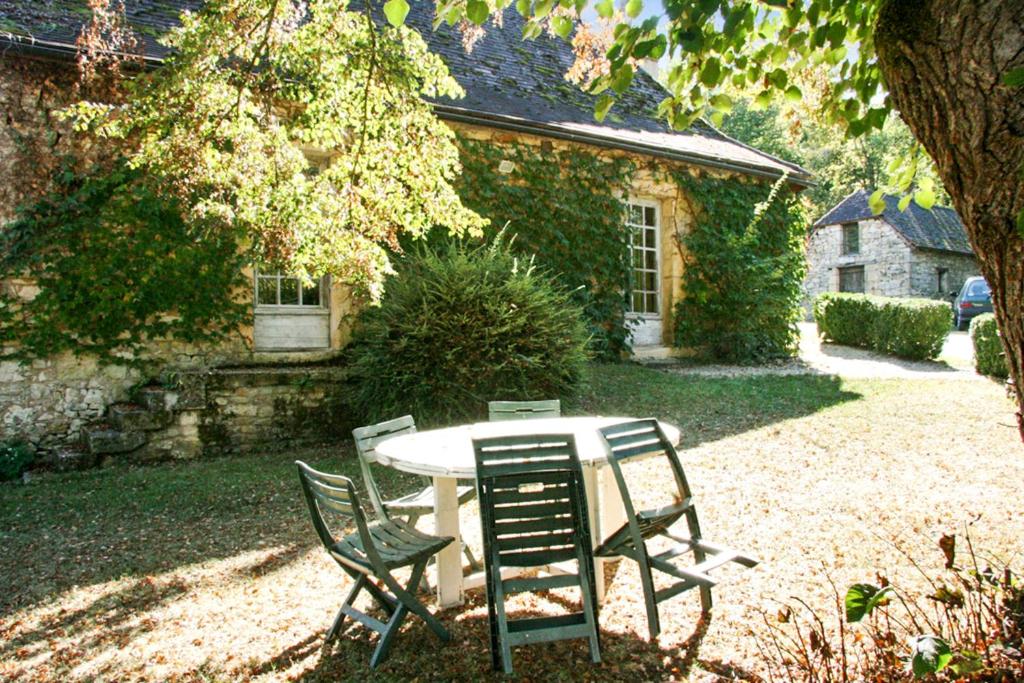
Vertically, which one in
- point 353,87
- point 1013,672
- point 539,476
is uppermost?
point 353,87

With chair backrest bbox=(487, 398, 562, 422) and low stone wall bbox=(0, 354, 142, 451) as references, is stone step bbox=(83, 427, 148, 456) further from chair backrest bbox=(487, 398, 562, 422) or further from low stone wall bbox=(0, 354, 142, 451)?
chair backrest bbox=(487, 398, 562, 422)

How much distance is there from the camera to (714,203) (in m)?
11.4

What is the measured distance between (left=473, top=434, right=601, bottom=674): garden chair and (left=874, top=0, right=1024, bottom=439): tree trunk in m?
1.62

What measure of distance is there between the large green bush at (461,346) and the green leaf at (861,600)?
183 inches

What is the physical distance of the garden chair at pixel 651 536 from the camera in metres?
3.03

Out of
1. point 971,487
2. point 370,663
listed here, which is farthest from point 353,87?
point 971,487

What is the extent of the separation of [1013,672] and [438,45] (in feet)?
33.2

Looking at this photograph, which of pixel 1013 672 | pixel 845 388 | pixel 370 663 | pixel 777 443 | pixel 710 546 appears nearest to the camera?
pixel 1013 672

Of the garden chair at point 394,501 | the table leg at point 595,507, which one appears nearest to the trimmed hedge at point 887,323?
the table leg at point 595,507

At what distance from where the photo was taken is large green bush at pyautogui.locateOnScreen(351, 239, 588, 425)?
6594 mm

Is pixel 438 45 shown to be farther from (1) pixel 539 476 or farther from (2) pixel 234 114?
(1) pixel 539 476

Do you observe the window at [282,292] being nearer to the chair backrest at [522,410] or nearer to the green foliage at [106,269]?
the green foliage at [106,269]

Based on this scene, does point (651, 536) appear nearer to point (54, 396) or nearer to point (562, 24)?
point (562, 24)

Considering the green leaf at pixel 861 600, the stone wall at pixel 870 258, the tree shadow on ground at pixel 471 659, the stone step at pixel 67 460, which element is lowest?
the tree shadow on ground at pixel 471 659
